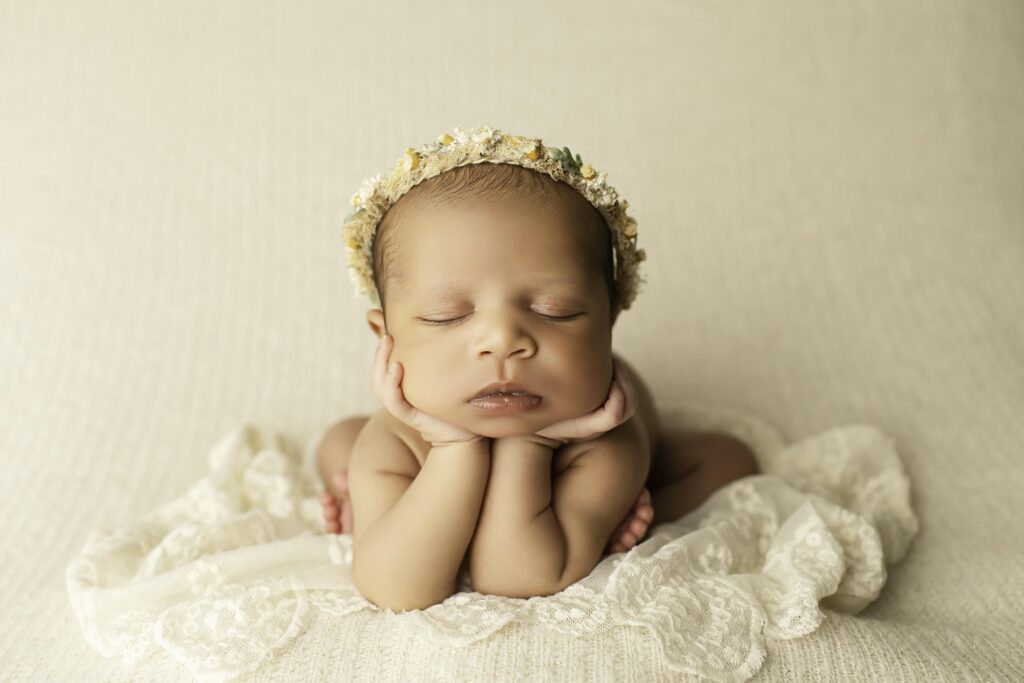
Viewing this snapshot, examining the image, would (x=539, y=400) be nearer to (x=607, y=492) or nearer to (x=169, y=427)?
(x=607, y=492)

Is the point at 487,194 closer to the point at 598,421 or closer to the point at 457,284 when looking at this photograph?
the point at 457,284

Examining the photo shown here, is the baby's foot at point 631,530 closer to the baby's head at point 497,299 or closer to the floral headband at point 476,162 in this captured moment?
the baby's head at point 497,299

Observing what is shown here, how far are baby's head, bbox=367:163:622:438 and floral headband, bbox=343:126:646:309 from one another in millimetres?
16

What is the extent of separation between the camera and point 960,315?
91.0 inches

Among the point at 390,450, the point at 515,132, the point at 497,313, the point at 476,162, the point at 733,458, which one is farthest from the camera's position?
the point at 515,132

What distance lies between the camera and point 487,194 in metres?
1.32

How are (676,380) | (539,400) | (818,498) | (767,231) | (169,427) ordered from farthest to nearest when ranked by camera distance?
(767,231) → (676,380) → (169,427) → (818,498) → (539,400)

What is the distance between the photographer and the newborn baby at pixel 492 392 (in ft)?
4.22

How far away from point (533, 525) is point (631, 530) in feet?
0.80

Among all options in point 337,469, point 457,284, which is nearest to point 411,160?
point 457,284

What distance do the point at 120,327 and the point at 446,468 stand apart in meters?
1.37

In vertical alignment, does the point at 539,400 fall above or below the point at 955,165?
below

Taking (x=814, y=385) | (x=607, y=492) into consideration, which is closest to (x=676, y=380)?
(x=814, y=385)

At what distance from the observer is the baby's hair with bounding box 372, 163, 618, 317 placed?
4.38 ft
